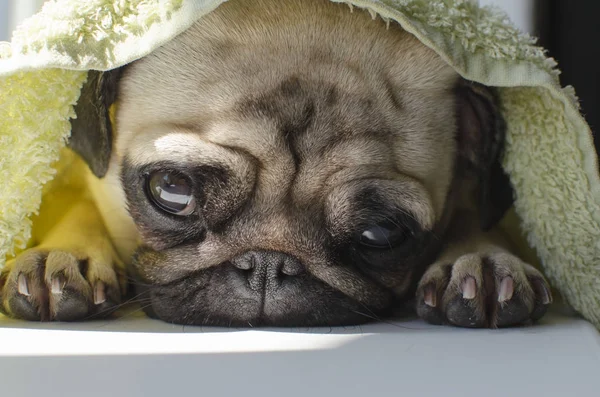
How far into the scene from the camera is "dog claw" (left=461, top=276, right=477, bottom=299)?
4.61ft

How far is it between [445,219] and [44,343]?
935 mm

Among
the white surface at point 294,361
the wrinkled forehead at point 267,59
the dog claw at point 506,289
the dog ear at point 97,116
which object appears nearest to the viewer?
the white surface at point 294,361

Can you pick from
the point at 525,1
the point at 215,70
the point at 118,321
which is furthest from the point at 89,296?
the point at 525,1

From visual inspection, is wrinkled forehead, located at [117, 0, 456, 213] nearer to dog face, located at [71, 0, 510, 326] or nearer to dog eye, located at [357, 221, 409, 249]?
dog face, located at [71, 0, 510, 326]

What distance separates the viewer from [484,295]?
56.1 inches

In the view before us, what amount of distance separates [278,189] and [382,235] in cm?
22

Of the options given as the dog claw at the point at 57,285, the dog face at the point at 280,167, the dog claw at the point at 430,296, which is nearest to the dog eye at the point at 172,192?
the dog face at the point at 280,167

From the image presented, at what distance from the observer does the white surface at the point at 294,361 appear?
101cm

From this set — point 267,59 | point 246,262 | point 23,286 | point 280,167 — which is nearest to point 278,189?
point 280,167

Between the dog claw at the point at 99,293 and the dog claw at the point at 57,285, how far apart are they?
72 mm

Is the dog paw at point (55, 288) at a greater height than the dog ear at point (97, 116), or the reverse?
the dog ear at point (97, 116)

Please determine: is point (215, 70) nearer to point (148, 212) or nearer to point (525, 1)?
point (148, 212)

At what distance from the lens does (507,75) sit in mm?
1508

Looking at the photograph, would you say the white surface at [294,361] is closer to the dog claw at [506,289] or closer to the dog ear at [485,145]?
the dog claw at [506,289]
